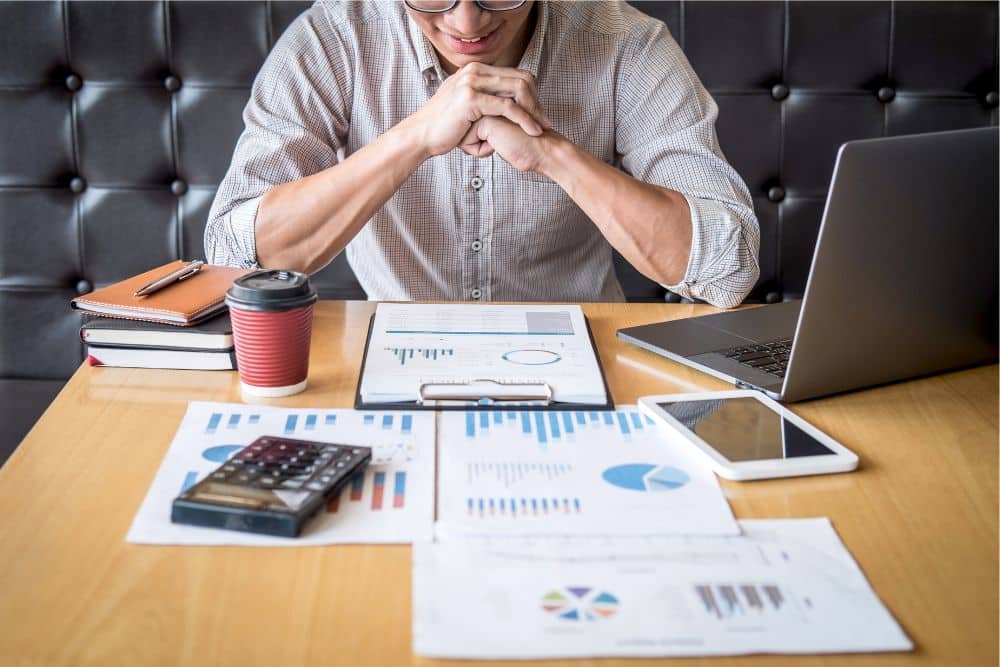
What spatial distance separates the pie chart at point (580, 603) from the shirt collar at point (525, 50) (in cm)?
105

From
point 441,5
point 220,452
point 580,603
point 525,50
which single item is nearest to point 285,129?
point 441,5

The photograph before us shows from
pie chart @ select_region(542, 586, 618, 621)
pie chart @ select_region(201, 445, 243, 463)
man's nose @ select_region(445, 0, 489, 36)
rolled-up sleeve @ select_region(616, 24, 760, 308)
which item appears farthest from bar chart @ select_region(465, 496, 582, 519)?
man's nose @ select_region(445, 0, 489, 36)

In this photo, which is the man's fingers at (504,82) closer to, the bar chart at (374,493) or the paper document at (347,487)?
the paper document at (347,487)

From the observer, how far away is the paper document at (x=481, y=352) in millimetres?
949

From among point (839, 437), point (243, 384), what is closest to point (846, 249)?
point (839, 437)

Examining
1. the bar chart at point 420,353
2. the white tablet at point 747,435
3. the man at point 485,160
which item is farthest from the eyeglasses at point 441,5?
the white tablet at point 747,435

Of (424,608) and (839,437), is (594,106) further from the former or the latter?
(424,608)

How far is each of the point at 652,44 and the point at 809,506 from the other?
38.7 inches

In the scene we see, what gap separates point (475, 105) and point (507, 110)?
41 mm

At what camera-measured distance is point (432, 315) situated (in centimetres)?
119

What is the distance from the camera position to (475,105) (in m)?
1.29

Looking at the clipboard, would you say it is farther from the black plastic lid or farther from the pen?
the pen

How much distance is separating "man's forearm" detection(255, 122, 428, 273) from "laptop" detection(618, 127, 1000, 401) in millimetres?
468

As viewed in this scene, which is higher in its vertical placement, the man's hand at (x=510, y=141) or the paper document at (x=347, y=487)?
the man's hand at (x=510, y=141)
